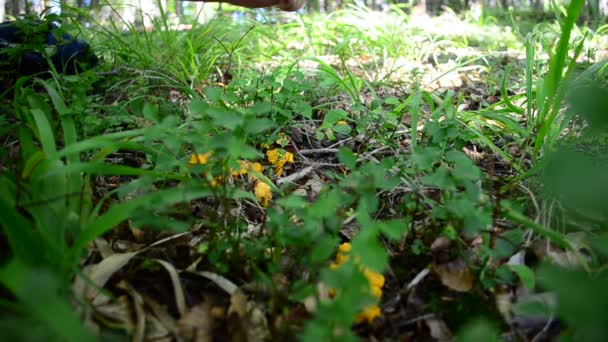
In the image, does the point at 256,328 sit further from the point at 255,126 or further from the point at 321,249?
the point at 255,126

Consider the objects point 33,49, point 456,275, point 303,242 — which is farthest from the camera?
point 33,49

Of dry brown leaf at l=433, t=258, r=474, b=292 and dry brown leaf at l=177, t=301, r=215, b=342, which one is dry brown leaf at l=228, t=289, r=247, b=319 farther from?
dry brown leaf at l=433, t=258, r=474, b=292

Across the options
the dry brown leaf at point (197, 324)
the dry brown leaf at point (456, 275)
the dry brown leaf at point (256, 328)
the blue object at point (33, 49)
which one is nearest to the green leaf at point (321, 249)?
the dry brown leaf at point (256, 328)

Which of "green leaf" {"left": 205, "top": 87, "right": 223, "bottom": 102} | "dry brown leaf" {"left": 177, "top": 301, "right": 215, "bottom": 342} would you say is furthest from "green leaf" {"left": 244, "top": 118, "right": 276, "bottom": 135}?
"dry brown leaf" {"left": 177, "top": 301, "right": 215, "bottom": 342}

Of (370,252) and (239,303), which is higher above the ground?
(370,252)

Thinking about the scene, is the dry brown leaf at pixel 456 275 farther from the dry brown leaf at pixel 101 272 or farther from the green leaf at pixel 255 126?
the dry brown leaf at pixel 101 272

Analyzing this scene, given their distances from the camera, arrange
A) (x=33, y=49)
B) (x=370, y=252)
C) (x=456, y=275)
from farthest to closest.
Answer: (x=33, y=49) < (x=456, y=275) < (x=370, y=252)

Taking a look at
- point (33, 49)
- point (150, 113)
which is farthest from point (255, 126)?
point (33, 49)
